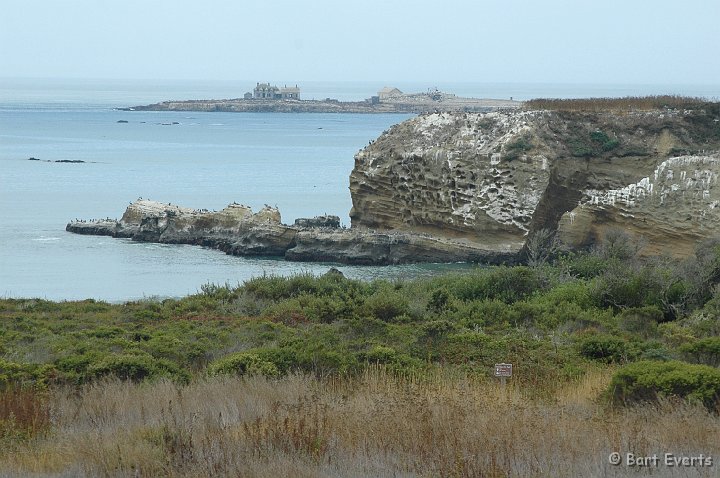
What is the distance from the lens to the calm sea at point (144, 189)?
35.4m

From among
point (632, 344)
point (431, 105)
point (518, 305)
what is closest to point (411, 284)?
point (518, 305)

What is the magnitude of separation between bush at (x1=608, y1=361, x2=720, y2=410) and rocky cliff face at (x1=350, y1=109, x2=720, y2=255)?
27.2m

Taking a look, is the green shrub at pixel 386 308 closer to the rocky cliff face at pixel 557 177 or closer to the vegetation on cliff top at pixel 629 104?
the rocky cliff face at pixel 557 177

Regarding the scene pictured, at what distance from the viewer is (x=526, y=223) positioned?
127 ft

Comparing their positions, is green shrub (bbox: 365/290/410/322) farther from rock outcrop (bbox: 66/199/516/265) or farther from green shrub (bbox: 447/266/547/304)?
rock outcrop (bbox: 66/199/516/265)

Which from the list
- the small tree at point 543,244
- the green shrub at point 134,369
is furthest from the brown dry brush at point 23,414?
the small tree at point 543,244

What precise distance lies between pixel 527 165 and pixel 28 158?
59.6 m

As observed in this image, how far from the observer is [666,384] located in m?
9.14

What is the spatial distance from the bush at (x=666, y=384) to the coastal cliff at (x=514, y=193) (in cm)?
2700

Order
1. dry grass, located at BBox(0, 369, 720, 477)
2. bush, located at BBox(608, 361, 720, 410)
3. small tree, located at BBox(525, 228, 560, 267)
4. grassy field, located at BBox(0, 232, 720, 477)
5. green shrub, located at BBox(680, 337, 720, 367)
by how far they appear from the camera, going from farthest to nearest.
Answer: small tree, located at BBox(525, 228, 560, 267), green shrub, located at BBox(680, 337, 720, 367), bush, located at BBox(608, 361, 720, 410), grassy field, located at BBox(0, 232, 720, 477), dry grass, located at BBox(0, 369, 720, 477)

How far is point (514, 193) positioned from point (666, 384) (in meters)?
30.5

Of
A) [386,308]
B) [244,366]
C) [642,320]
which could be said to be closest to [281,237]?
[386,308]

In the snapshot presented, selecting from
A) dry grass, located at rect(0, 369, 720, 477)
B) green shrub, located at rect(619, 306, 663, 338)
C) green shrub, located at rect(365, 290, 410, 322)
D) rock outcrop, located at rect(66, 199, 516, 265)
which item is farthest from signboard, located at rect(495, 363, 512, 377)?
rock outcrop, located at rect(66, 199, 516, 265)

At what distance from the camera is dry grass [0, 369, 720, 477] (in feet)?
22.3
